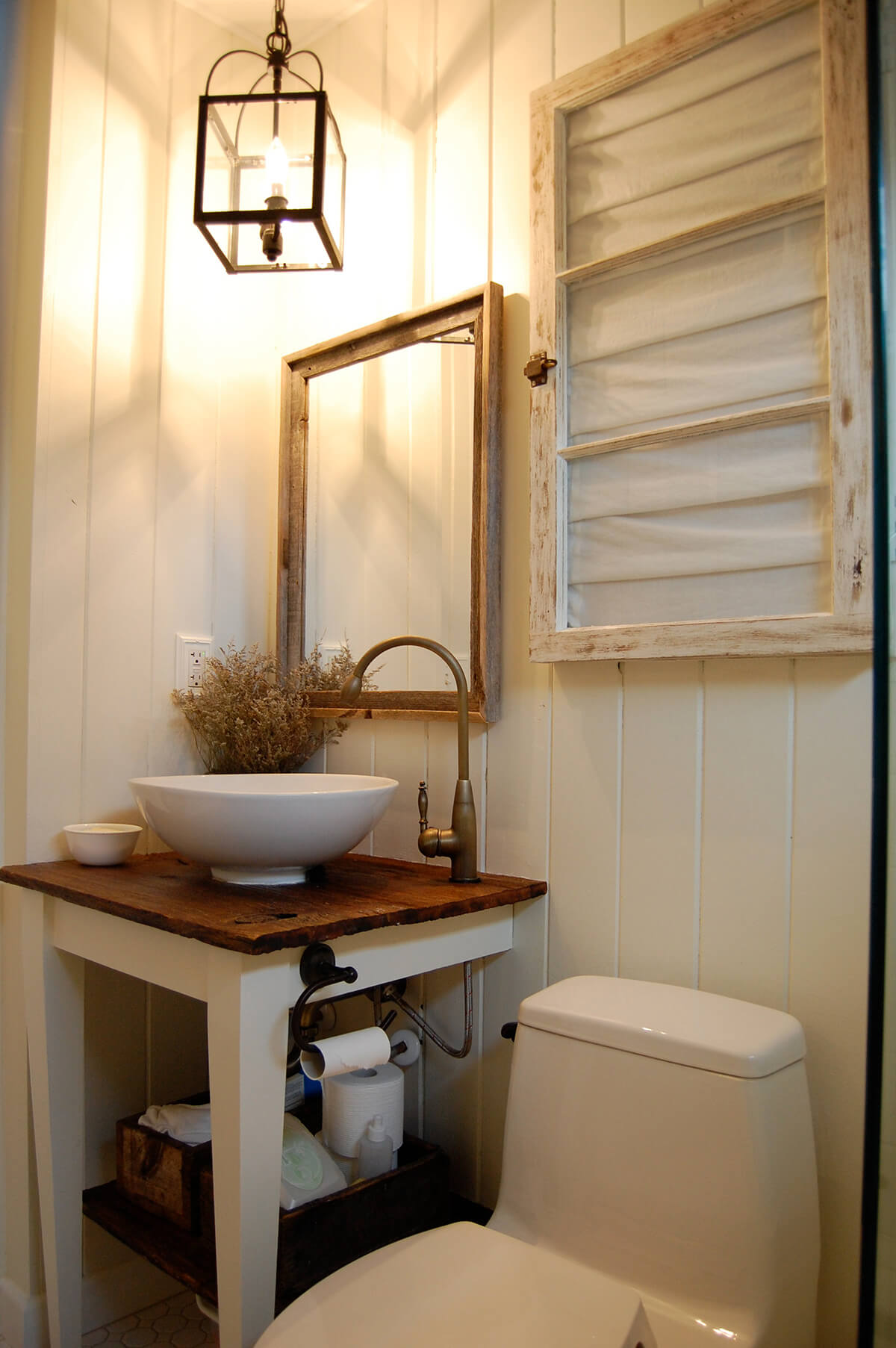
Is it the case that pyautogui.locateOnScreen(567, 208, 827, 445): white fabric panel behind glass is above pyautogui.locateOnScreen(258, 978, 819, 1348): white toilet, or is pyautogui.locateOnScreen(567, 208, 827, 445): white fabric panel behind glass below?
above

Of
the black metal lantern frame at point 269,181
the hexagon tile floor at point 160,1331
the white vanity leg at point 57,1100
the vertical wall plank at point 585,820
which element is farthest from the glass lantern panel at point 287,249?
the hexagon tile floor at point 160,1331

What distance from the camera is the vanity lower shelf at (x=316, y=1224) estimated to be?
3.91ft

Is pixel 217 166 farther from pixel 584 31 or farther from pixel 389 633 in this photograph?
pixel 389 633

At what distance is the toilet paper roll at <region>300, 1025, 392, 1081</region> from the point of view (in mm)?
1075

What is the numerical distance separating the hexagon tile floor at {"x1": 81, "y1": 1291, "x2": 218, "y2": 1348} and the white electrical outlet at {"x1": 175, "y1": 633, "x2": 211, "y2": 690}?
43.8 inches

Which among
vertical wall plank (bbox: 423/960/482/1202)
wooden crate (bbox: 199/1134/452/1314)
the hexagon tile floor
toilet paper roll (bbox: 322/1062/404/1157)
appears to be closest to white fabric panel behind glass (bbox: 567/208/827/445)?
vertical wall plank (bbox: 423/960/482/1202)

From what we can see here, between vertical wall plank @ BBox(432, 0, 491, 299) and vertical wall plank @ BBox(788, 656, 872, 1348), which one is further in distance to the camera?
vertical wall plank @ BBox(432, 0, 491, 299)

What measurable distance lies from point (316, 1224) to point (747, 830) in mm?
790

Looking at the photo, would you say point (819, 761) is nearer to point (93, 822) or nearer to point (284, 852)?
point (284, 852)

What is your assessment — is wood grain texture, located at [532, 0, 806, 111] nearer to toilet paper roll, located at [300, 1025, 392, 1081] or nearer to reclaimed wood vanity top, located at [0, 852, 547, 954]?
reclaimed wood vanity top, located at [0, 852, 547, 954]

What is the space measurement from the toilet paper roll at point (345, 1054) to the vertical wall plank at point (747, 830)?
45 centimetres

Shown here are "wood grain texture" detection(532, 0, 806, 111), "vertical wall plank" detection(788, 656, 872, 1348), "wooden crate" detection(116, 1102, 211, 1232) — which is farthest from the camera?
"wooden crate" detection(116, 1102, 211, 1232)

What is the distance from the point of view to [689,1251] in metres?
0.96

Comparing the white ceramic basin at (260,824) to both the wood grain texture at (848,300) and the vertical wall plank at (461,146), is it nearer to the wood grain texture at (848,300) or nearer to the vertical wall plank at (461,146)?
the wood grain texture at (848,300)
